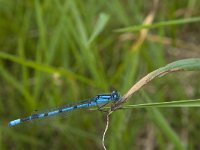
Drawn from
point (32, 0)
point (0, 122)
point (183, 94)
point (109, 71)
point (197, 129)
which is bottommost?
point (197, 129)

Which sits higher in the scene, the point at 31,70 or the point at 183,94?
the point at 31,70

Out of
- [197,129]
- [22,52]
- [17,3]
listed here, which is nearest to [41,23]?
[22,52]

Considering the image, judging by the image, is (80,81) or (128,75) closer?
(128,75)

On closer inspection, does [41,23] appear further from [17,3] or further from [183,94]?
[183,94]

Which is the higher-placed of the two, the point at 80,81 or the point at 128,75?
the point at 80,81

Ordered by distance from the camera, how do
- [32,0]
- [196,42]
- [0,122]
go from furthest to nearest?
[196,42] → [32,0] → [0,122]

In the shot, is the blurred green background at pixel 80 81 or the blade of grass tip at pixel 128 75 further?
the blurred green background at pixel 80 81

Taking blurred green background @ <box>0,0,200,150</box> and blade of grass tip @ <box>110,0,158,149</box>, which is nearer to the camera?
blade of grass tip @ <box>110,0,158,149</box>

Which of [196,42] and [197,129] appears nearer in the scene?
[197,129]
